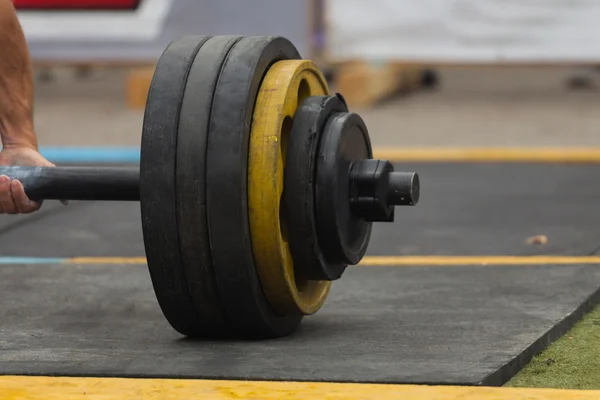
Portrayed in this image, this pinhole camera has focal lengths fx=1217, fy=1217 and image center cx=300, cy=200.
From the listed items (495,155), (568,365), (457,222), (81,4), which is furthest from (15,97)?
(81,4)

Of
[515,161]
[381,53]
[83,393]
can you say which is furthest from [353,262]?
[381,53]

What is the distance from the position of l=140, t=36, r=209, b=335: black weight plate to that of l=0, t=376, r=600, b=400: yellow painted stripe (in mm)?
281

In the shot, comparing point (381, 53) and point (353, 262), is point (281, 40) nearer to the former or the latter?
point (353, 262)

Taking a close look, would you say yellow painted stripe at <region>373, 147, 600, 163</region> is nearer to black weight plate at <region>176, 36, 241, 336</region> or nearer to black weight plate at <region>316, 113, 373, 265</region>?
black weight plate at <region>316, 113, 373, 265</region>

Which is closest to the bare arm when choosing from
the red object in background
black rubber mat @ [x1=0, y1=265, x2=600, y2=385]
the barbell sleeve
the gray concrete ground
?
the barbell sleeve

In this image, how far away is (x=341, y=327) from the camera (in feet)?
8.71

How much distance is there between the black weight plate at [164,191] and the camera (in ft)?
7.76

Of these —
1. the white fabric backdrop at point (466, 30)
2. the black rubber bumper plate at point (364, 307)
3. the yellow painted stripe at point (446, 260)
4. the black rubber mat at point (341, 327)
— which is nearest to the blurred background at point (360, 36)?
the white fabric backdrop at point (466, 30)

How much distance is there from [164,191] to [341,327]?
0.55 meters

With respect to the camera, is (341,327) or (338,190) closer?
(338,190)

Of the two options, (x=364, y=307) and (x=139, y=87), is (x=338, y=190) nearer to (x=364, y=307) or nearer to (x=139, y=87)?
(x=364, y=307)

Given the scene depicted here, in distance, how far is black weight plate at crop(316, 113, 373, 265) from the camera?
8.02ft

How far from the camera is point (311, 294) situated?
2.66m

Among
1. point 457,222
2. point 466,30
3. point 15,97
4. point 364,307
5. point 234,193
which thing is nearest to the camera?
point 234,193
